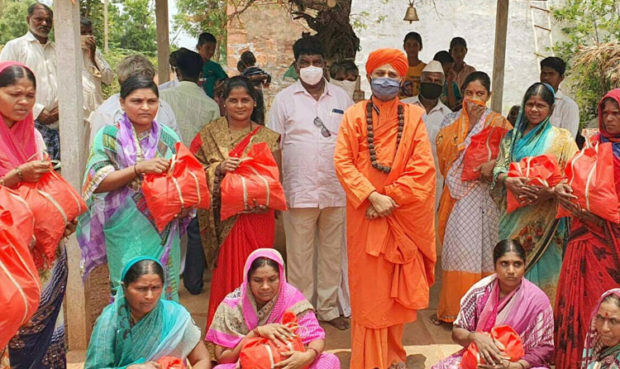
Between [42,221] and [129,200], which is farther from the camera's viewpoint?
[129,200]

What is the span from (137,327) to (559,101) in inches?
191

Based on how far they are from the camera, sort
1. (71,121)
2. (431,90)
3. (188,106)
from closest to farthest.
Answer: (71,121)
(188,106)
(431,90)

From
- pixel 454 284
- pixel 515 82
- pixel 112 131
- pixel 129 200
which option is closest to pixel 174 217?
pixel 129 200

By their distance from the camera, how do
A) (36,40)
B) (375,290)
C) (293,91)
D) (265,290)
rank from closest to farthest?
(265,290) → (375,290) → (293,91) → (36,40)

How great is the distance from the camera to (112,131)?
175 inches

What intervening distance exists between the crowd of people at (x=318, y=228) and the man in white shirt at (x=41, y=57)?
16 mm

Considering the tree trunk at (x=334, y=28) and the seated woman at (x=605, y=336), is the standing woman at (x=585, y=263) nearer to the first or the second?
the seated woman at (x=605, y=336)

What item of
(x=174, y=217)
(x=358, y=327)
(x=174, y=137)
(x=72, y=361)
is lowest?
(x=72, y=361)

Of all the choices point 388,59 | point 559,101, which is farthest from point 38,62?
point 559,101

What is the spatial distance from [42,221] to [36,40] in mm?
2916

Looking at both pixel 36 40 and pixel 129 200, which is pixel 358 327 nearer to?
pixel 129 200

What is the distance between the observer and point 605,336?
3.79m

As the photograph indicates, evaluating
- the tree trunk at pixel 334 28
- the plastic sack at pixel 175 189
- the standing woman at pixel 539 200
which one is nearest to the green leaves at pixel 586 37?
the tree trunk at pixel 334 28

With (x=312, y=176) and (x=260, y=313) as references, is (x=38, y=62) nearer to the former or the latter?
(x=312, y=176)
